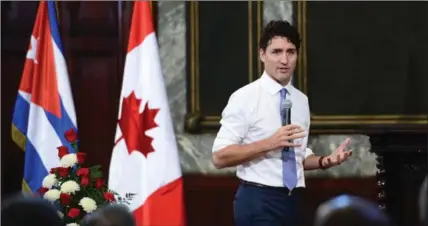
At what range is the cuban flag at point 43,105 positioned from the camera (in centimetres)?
421

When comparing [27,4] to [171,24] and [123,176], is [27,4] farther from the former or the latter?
[123,176]

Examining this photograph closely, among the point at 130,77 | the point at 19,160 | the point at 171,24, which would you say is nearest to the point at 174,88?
the point at 171,24

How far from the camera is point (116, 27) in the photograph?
4.95 m

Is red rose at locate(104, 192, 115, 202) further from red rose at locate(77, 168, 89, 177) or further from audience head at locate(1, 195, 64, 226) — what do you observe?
audience head at locate(1, 195, 64, 226)

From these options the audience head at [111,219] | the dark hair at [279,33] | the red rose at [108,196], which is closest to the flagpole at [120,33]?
the red rose at [108,196]

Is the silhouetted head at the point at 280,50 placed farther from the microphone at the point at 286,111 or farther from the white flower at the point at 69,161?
the white flower at the point at 69,161

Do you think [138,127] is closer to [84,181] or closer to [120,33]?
[84,181]

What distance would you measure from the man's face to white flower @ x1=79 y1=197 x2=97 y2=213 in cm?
88

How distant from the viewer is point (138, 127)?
407 cm

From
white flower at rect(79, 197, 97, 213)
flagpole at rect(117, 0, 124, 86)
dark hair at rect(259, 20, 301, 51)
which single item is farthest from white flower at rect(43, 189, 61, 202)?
flagpole at rect(117, 0, 124, 86)

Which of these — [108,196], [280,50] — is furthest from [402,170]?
[108,196]

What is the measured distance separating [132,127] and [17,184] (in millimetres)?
1312

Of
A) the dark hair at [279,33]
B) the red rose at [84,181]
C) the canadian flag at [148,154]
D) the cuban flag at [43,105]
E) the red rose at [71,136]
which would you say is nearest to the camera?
the dark hair at [279,33]

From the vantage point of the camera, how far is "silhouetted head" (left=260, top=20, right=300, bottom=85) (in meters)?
3.29
